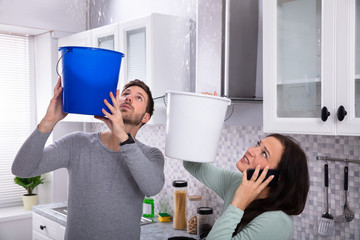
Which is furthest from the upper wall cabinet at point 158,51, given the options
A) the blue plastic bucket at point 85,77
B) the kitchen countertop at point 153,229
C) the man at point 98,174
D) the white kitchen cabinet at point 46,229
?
the white kitchen cabinet at point 46,229

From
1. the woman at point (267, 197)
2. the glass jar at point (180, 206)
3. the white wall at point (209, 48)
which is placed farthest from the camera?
the glass jar at point (180, 206)

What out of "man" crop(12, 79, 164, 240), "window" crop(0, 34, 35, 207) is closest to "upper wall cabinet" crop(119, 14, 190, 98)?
"man" crop(12, 79, 164, 240)

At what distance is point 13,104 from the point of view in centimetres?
385

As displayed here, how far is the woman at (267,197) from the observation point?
4.58 feet

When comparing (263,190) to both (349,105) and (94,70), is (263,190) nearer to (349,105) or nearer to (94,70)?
(349,105)

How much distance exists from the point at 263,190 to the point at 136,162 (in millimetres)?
487

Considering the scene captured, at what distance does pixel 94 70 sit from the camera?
1535 mm

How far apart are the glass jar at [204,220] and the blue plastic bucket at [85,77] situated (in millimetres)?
1135

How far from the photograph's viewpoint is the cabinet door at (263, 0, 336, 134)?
5.23ft

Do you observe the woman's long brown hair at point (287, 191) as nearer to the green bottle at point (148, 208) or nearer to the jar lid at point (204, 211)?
the jar lid at point (204, 211)

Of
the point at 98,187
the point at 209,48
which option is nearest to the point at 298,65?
the point at 209,48

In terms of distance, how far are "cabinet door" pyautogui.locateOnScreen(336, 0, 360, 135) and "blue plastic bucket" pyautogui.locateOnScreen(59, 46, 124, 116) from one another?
0.87 meters

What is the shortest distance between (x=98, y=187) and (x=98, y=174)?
54mm

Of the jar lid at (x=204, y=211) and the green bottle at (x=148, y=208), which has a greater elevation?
the jar lid at (x=204, y=211)
